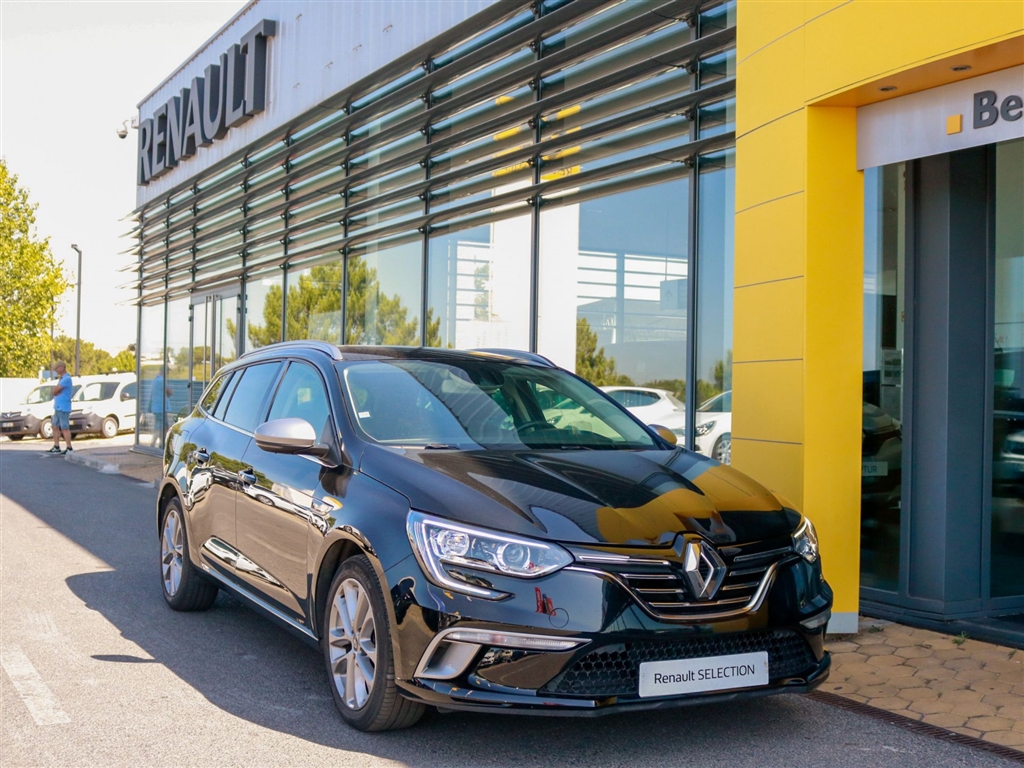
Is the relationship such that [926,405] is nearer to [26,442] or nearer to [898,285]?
[898,285]

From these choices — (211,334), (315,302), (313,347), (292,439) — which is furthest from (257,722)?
(211,334)

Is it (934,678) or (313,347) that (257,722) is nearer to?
(313,347)

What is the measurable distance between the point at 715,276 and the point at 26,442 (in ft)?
91.2

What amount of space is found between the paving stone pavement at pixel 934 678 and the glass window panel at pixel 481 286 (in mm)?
5564

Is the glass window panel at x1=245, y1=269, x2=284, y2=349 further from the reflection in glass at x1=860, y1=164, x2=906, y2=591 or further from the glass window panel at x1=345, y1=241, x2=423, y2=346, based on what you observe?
the reflection in glass at x1=860, y1=164, x2=906, y2=591

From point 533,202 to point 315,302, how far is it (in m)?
5.98

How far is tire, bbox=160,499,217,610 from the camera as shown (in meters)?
6.57

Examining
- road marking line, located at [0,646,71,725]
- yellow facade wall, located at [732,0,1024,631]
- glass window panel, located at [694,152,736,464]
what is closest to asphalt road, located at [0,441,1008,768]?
road marking line, located at [0,646,71,725]

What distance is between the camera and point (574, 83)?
1046 centimetres

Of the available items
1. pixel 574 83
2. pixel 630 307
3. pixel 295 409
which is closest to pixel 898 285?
pixel 630 307

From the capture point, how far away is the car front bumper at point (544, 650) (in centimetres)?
378

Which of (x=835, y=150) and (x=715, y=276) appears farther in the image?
(x=715, y=276)

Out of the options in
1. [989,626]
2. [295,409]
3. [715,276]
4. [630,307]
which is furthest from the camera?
[630,307]

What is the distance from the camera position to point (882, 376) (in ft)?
23.0
